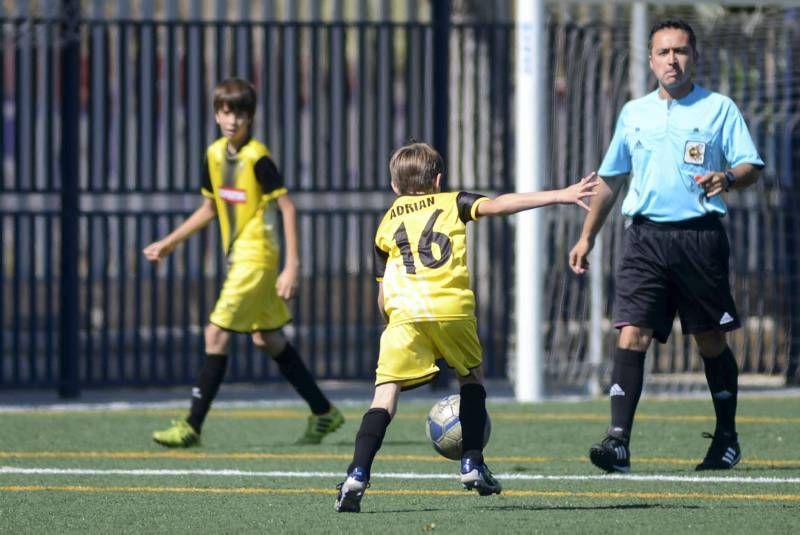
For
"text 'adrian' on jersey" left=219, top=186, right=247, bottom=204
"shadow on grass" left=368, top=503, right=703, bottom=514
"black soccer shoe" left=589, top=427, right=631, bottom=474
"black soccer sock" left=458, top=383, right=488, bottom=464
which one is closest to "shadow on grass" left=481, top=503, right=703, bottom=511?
"shadow on grass" left=368, top=503, right=703, bottom=514

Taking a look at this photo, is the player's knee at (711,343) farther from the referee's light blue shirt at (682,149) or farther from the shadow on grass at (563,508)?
the shadow on grass at (563,508)

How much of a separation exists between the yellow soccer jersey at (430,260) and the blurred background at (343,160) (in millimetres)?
5758

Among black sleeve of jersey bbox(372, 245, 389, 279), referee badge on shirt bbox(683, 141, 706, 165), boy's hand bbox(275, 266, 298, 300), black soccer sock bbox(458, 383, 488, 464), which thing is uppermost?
referee badge on shirt bbox(683, 141, 706, 165)

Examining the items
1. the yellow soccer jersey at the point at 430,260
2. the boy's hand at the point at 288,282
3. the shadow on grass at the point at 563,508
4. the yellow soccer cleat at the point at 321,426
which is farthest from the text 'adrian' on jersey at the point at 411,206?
the yellow soccer cleat at the point at 321,426

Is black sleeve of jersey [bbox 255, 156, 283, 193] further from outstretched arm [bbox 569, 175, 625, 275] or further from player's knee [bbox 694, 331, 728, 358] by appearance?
player's knee [bbox 694, 331, 728, 358]

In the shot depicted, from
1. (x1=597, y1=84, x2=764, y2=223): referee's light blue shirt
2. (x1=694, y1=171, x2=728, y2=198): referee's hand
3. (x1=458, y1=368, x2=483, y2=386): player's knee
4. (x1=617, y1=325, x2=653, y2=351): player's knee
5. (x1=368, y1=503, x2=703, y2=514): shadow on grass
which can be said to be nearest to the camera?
(x1=368, y1=503, x2=703, y2=514): shadow on grass

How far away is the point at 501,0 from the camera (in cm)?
1441

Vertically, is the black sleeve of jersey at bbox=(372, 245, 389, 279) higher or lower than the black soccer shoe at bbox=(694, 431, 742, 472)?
higher

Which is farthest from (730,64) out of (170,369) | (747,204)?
(170,369)

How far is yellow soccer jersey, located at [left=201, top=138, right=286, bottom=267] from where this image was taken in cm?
932

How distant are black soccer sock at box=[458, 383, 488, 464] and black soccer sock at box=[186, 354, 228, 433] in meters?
2.61

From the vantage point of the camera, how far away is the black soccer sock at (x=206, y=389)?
30.2 ft

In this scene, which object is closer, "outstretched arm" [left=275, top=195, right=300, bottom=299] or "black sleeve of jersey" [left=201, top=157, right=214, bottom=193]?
"outstretched arm" [left=275, top=195, right=300, bottom=299]

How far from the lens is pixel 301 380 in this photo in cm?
946
